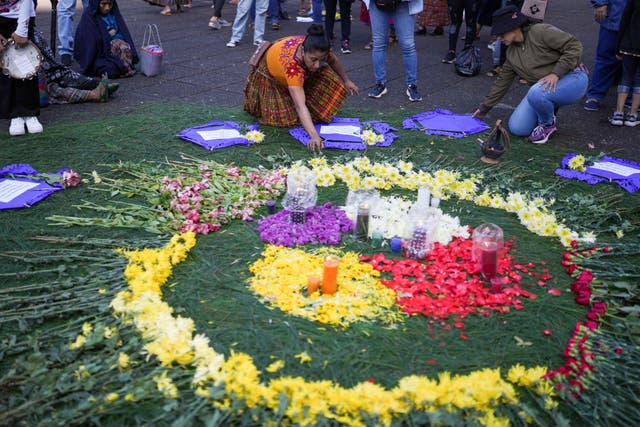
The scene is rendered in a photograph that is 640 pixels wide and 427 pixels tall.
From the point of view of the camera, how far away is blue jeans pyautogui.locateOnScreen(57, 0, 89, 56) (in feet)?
24.9

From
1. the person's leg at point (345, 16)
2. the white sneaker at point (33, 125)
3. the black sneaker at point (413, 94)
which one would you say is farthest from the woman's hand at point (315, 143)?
the person's leg at point (345, 16)

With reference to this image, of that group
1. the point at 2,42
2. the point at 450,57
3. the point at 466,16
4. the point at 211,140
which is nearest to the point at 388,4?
the point at 466,16

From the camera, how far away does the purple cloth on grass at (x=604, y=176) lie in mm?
4910

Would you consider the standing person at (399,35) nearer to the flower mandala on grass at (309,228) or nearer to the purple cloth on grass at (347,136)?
the purple cloth on grass at (347,136)

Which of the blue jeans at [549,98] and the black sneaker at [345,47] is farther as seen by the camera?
the black sneaker at [345,47]

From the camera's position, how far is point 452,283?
3.41 meters

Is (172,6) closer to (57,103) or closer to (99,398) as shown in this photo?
(57,103)

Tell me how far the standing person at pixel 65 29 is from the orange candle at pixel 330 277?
588cm

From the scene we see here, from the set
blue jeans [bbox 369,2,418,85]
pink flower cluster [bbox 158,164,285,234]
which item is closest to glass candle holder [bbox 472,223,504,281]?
pink flower cluster [bbox 158,164,285,234]

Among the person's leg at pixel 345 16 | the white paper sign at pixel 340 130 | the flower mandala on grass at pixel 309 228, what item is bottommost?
the flower mandala on grass at pixel 309 228

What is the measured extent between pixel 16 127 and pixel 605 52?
6169mm

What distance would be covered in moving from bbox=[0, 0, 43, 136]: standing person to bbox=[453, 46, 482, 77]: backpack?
5.11 m

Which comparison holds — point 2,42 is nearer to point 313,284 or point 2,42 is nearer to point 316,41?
point 316,41

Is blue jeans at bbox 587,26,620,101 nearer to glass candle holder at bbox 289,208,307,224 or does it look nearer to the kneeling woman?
the kneeling woman
